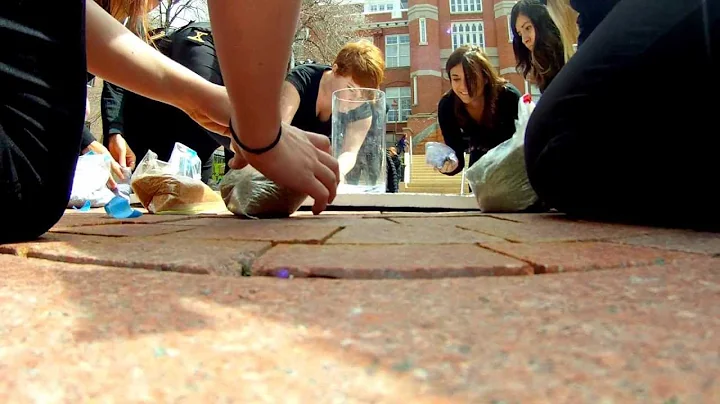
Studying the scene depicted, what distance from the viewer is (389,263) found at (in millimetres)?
646

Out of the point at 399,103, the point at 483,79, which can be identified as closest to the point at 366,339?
the point at 483,79

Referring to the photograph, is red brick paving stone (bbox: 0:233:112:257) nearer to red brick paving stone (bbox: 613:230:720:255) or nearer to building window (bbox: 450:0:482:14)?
red brick paving stone (bbox: 613:230:720:255)

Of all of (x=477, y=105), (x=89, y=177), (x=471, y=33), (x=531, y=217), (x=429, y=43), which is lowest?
(x=531, y=217)

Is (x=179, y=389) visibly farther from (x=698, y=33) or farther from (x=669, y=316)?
(x=698, y=33)

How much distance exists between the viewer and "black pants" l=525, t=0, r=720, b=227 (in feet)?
3.47

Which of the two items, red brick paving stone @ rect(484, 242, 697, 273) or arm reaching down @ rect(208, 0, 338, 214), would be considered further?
arm reaching down @ rect(208, 0, 338, 214)

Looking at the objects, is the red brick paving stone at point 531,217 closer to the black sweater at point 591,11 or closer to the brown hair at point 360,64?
the black sweater at point 591,11

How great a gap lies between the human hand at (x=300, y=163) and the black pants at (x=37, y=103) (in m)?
0.34

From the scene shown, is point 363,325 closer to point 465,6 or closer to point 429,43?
point 429,43

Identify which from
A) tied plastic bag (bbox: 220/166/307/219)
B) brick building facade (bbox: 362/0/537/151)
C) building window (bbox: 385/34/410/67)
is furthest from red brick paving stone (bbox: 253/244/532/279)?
building window (bbox: 385/34/410/67)

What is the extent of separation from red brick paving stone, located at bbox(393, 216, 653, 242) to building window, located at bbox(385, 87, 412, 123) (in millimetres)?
21777

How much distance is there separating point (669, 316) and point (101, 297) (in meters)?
0.49

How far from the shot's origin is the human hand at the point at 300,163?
1.09 m

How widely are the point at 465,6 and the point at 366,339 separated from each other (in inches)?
941
